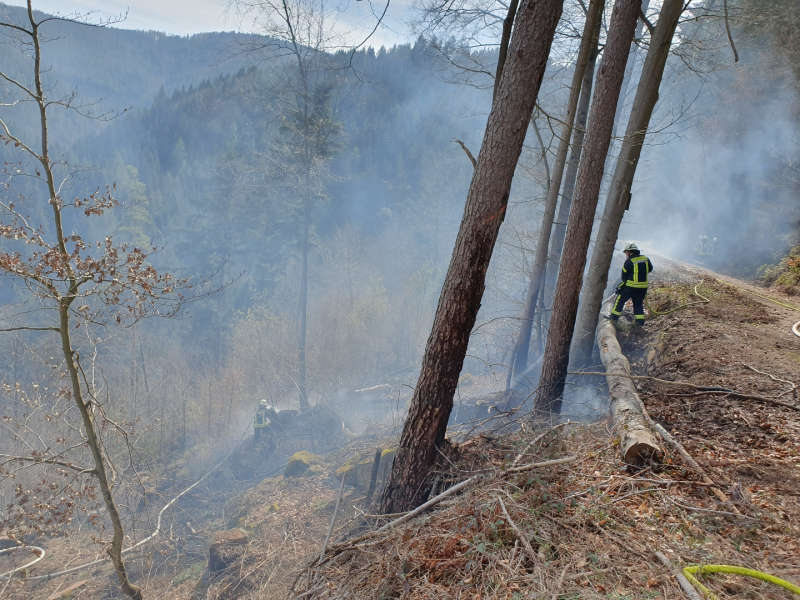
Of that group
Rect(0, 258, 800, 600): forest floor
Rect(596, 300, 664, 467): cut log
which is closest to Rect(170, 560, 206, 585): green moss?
Rect(0, 258, 800, 600): forest floor

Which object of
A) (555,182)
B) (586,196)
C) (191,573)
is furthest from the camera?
(555,182)

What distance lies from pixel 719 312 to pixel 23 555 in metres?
14.7

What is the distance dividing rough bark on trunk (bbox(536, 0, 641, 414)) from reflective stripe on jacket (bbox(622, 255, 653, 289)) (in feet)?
6.47

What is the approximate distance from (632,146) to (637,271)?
2098 millimetres

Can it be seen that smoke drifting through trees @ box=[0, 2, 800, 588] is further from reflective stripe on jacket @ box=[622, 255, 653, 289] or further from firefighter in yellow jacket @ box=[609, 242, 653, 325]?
reflective stripe on jacket @ box=[622, 255, 653, 289]

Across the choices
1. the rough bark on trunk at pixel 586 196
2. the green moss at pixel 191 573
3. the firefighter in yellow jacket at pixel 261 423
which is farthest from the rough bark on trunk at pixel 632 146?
the firefighter in yellow jacket at pixel 261 423

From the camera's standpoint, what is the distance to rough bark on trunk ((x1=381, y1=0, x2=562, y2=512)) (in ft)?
12.5

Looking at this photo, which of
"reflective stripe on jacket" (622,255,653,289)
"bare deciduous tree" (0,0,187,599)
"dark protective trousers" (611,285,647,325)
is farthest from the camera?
"dark protective trousers" (611,285,647,325)

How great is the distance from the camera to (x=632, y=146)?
6680 mm

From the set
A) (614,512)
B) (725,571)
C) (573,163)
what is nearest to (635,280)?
(573,163)

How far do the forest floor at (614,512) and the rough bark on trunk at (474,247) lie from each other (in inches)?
16.1

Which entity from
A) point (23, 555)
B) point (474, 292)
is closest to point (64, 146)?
point (23, 555)

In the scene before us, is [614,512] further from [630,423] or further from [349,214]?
[349,214]

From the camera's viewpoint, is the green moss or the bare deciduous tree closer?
the bare deciduous tree
